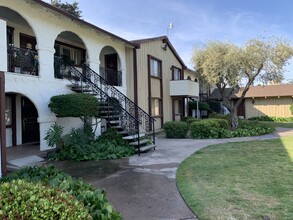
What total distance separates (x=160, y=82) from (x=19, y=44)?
1043 centimetres

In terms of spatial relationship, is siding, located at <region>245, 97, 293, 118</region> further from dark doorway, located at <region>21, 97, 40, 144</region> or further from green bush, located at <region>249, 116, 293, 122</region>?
dark doorway, located at <region>21, 97, 40, 144</region>

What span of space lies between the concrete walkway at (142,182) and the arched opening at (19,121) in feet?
12.7

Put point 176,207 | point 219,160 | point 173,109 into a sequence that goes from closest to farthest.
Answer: point 176,207, point 219,160, point 173,109

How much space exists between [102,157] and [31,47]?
22.0 feet

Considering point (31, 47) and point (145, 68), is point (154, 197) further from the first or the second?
point (145, 68)

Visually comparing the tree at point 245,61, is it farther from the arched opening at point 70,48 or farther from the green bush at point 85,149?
the green bush at point 85,149

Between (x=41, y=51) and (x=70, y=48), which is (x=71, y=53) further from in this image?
(x=41, y=51)

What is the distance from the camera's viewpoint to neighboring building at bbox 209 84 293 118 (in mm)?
27781

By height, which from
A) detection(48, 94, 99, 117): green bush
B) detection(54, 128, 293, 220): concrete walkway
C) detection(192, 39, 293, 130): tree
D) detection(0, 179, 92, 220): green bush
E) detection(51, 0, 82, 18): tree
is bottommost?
detection(54, 128, 293, 220): concrete walkway

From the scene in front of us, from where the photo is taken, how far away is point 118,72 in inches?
607

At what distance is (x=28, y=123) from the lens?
12172 millimetres

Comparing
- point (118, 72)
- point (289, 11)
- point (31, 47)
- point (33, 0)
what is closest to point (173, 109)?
point (118, 72)

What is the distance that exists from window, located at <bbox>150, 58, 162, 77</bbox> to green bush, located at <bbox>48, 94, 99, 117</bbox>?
9.13m

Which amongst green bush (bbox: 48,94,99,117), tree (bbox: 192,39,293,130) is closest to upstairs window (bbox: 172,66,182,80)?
tree (bbox: 192,39,293,130)
